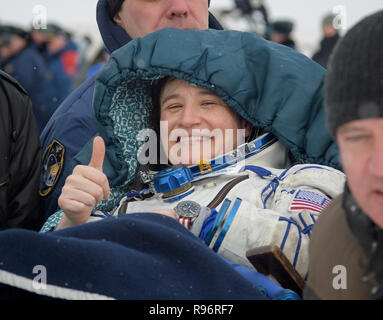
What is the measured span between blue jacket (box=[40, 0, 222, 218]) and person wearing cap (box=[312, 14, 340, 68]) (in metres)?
3.48

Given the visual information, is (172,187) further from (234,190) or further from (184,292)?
(184,292)

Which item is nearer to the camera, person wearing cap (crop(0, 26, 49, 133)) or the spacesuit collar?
the spacesuit collar

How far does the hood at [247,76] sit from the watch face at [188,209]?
44 cm

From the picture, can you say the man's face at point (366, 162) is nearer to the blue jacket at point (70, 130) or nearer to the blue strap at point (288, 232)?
the blue strap at point (288, 232)

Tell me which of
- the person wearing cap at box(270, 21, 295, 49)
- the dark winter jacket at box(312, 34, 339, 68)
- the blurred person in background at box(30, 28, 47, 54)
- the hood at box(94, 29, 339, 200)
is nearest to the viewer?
the hood at box(94, 29, 339, 200)

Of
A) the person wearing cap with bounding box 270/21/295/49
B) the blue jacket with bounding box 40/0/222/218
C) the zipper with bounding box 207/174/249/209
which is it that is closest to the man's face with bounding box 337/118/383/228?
the zipper with bounding box 207/174/249/209

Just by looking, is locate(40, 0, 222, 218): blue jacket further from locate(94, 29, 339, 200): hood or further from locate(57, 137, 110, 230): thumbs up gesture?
locate(57, 137, 110, 230): thumbs up gesture

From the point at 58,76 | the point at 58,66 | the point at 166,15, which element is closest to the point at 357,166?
the point at 166,15

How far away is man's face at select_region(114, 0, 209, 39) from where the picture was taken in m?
2.46

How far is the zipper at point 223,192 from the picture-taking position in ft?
6.20

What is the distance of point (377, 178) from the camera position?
40.7 inches

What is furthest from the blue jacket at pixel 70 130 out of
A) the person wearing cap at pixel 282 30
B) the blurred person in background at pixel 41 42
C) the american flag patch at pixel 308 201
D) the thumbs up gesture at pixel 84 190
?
the blurred person in background at pixel 41 42

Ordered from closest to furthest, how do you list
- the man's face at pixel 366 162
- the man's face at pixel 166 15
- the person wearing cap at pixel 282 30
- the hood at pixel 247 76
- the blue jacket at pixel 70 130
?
the man's face at pixel 366 162
the hood at pixel 247 76
the blue jacket at pixel 70 130
the man's face at pixel 166 15
the person wearing cap at pixel 282 30

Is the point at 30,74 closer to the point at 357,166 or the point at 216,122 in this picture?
the point at 216,122
